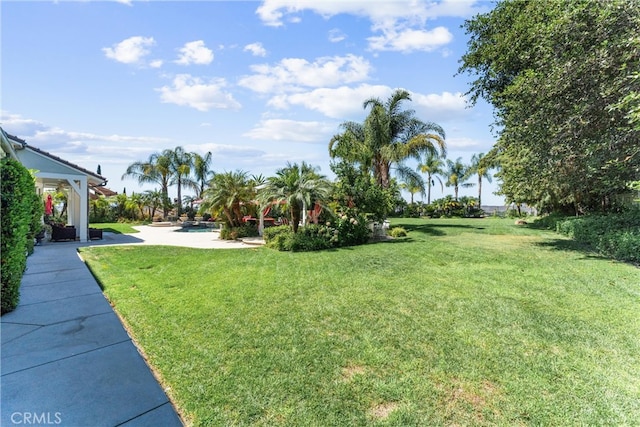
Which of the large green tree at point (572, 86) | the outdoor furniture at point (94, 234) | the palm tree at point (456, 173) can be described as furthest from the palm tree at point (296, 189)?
the palm tree at point (456, 173)

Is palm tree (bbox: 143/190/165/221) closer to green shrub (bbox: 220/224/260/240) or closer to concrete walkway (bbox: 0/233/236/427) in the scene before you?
green shrub (bbox: 220/224/260/240)

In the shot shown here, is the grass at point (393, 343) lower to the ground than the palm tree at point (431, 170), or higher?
lower

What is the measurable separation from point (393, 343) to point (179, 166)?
35072 millimetres

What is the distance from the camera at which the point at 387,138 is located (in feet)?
68.1

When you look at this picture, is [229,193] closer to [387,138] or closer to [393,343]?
[387,138]

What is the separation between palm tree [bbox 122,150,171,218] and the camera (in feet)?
109

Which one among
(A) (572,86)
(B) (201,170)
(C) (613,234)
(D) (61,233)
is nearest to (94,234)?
(D) (61,233)

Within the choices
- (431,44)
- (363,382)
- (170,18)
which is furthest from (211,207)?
(363,382)

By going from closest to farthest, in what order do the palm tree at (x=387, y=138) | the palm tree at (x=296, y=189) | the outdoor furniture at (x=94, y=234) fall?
the palm tree at (x=296, y=189), the outdoor furniture at (x=94, y=234), the palm tree at (x=387, y=138)

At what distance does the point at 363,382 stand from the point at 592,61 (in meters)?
10.6

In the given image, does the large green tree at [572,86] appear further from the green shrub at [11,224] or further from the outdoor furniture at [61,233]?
the outdoor furniture at [61,233]

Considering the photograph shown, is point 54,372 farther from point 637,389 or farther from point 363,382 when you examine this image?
point 637,389

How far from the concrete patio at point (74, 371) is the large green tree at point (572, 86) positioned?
9974 millimetres

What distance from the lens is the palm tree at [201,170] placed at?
35.5 meters
